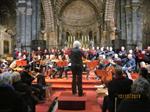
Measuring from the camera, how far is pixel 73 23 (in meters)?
34.0

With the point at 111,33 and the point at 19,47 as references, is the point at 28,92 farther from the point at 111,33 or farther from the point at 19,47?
the point at 111,33

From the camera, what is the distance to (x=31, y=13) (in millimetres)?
25703

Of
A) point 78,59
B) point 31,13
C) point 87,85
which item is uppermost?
point 31,13

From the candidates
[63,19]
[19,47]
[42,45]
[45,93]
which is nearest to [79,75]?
[45,93]

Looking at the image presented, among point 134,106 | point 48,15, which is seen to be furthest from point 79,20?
point 134,106

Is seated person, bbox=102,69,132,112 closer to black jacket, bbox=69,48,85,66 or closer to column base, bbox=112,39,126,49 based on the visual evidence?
black jacket, bbox=69,48,85,66

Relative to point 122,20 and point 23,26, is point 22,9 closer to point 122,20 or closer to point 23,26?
point 23,26

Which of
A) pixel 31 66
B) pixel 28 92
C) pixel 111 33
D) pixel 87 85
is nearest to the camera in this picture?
pixel 28 92

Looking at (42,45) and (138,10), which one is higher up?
(138,10)

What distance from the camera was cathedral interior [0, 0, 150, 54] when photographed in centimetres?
2567

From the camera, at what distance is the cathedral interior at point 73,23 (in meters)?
25.7

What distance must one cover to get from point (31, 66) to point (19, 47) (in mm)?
9300

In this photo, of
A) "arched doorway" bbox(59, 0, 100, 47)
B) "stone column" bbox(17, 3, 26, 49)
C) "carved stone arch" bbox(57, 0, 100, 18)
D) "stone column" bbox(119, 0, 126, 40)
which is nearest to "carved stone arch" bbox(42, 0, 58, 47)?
"carved stone arch" bbox(57, 0, 100, 18)

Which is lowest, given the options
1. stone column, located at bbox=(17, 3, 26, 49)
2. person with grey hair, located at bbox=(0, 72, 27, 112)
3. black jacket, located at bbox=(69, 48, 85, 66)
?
person with grey hair, located at bbox=(0, 72, 27, 112)
